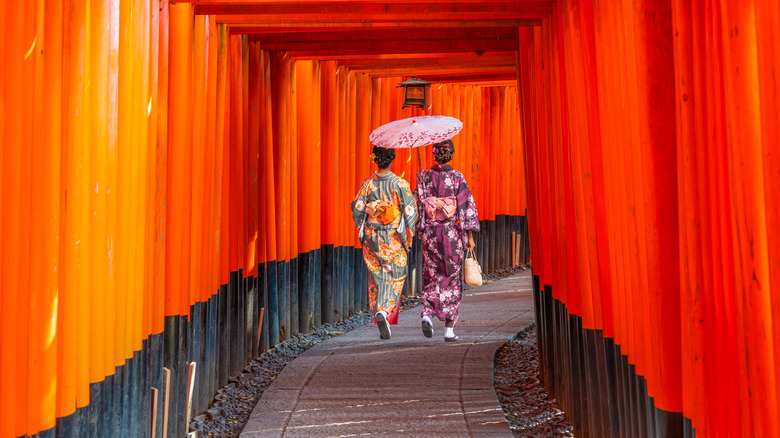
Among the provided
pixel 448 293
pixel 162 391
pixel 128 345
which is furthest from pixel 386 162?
pixel 128 345

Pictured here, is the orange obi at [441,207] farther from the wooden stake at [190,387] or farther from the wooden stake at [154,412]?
the wooden stake at [154,412]

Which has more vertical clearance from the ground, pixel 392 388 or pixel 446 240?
pixel 446 240

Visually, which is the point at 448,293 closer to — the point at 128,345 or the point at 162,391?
the point at 162,391

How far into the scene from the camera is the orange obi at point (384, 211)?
8133 millimetres

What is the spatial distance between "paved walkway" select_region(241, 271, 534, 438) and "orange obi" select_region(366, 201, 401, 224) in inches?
47.9

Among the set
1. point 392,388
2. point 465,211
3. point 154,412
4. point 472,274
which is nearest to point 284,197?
point 465,211

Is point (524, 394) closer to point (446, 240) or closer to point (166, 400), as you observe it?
point (446, 240)

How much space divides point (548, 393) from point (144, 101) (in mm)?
3637

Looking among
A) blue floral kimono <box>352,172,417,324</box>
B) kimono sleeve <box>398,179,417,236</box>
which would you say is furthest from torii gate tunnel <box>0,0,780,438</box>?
kimono sleeve <box>398,179,417,236</box>

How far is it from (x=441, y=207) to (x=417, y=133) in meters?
0.78

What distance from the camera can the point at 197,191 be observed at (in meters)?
5.31

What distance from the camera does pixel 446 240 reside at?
814 cm

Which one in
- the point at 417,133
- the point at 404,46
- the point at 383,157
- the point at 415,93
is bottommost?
the point at 383,157

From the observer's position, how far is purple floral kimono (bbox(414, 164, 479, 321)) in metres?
8.16
